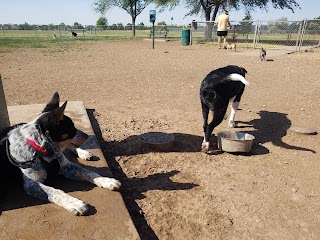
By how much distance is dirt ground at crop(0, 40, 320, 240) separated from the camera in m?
3.20

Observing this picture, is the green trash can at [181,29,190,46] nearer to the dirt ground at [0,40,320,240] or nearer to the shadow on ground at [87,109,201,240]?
the dirt ground at [0,40,320,240]

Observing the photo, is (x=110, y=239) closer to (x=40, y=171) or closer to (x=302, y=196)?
(x=40, y=171)

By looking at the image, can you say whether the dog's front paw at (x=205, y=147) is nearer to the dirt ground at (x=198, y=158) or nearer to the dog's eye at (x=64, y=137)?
the dirt ground at (x=198, y=158)

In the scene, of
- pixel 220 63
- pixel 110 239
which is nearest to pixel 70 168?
pixel 110 239

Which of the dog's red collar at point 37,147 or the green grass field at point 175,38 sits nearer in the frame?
the dog's red collar at point 37,147

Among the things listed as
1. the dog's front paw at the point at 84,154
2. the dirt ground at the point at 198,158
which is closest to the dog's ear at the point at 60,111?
the dog's front paw at the point at 84,154

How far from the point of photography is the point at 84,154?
12.9 feet

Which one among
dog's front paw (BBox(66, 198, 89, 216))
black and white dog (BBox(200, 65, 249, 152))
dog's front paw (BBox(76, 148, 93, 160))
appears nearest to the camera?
dog's front paw (BBox(66, 198, 89, 216))

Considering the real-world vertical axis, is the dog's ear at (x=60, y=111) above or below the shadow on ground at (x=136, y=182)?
above

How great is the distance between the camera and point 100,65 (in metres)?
13.1

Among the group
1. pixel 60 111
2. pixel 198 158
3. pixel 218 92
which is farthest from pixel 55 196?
pixel 218 92

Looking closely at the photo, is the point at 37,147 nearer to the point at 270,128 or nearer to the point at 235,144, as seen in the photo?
the point at 235,144

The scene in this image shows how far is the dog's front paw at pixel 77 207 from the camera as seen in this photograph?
2.82 m

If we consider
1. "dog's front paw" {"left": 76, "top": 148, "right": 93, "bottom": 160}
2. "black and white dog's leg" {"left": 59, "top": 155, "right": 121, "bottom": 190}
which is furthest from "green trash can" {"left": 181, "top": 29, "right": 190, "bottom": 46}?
"black and white dog's leg" {"left": 59, "top": 155, "right": 121, "bottom": 190}
